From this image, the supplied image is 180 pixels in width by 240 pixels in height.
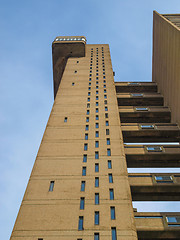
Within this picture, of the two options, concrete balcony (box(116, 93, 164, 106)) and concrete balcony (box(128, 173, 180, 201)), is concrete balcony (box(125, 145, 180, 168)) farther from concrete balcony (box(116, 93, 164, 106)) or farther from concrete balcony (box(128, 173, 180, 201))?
concrete balcony (box(116, 93, 164, 106))

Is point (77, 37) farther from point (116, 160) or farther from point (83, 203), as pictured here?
point (83, 203)

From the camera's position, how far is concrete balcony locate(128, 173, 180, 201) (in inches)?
810

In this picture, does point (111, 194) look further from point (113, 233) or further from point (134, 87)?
point (134, 87)

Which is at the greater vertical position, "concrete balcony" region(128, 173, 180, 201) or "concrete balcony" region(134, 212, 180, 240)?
"concrete balcony" region(128, 173, 180, 201)

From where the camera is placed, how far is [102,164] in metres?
20.5

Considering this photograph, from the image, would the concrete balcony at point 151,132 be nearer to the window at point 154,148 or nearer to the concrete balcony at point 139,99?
the window at point 154,148

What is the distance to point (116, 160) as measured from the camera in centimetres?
2105

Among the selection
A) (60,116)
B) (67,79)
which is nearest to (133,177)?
(60,116)

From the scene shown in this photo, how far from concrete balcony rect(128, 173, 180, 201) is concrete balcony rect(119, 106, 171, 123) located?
1257cm

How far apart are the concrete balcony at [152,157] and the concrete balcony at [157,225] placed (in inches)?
292

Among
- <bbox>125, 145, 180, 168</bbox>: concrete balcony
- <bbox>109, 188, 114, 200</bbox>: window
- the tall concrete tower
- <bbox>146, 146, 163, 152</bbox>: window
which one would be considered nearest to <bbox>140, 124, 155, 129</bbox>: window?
the tall concrete tower

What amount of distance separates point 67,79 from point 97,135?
1710 centimetres

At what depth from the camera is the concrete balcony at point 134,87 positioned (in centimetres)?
4169

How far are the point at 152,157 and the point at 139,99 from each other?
14700 millimetres
